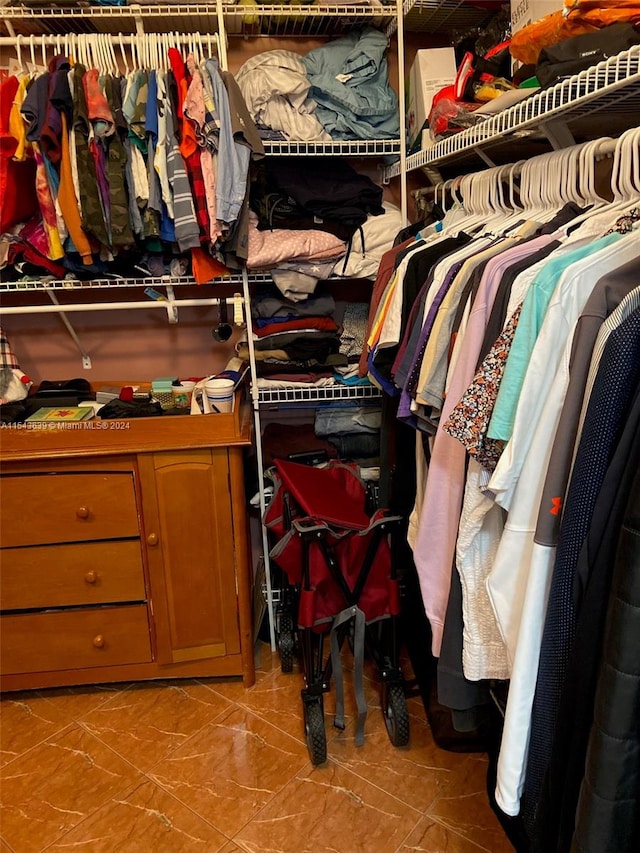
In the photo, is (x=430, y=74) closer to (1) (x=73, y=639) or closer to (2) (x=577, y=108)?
(2) (x=577, y=108)

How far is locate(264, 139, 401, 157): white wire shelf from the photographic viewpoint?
75.2 inches

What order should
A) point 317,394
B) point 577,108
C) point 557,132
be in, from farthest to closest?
point 317,394 → point 557,132 → point 577,108

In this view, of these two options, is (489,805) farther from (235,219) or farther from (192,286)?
(192,286)

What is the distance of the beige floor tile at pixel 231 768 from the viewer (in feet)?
5.58

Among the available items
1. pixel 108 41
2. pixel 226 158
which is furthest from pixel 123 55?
pixel 226 158

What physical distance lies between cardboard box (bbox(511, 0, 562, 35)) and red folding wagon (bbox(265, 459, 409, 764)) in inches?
47.5

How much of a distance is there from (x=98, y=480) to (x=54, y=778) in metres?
0.81

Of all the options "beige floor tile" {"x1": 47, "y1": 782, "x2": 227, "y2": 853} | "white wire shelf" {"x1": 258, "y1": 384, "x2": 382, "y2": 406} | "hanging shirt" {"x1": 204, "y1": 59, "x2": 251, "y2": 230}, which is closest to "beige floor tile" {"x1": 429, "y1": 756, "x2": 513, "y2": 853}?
"beige floor tile" {"x1": 47, "y1": 782, "x2": 227, "y2": 853}

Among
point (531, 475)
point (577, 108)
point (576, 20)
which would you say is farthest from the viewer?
point (577, 108)

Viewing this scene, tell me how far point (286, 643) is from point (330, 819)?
60 centimetres

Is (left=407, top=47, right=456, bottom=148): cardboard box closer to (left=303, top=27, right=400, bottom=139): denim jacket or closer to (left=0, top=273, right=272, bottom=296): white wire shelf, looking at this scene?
(left=303, top=27, right=400, bottom=139): denim jacket

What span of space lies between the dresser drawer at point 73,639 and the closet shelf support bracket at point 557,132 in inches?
65.9

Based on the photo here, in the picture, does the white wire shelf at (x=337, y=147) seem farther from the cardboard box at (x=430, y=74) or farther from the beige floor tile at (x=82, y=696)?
the beige floor tile at (x=82, y=696)

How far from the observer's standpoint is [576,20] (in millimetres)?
1104
